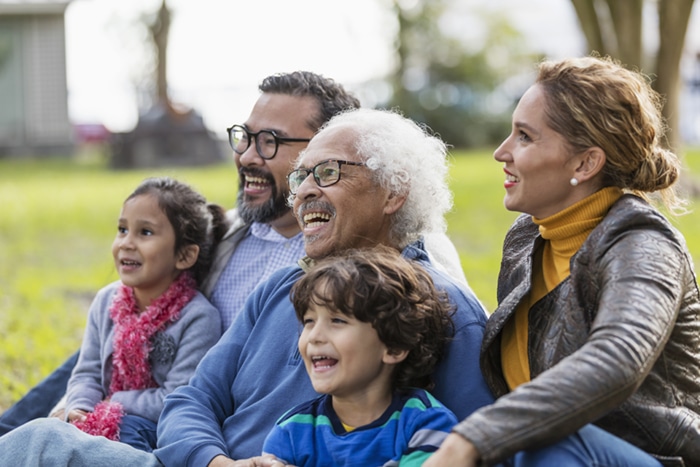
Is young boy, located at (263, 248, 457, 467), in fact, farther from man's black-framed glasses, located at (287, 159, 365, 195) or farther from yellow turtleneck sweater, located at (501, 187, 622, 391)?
man's black-framed glasses, located at (287, 159, 365, 195)

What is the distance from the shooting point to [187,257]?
4.44 meters

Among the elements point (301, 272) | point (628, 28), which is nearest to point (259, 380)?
point (301, 272)

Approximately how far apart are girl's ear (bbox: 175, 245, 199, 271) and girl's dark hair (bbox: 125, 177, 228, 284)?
20 millimetres

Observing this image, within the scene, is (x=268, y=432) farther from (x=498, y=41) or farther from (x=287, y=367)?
(x=498, y=41)

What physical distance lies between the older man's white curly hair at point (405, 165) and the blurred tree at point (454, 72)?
22.5 metres

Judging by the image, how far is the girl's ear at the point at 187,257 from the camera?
174 inches

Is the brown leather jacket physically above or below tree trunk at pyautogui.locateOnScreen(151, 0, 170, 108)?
below

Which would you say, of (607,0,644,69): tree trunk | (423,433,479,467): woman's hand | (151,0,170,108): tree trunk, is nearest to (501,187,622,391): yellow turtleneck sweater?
(423,433,479,467): woman's hand

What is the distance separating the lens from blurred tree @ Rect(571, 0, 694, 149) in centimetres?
1226

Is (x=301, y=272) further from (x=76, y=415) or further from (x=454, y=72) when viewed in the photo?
(x=454, y=72)

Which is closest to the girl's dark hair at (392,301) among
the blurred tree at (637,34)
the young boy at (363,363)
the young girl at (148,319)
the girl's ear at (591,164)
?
the young boy at (363,363)

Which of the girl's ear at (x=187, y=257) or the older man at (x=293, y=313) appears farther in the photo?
the girl's ear at (x=187, y=257)

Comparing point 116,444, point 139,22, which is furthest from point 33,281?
point 139,22

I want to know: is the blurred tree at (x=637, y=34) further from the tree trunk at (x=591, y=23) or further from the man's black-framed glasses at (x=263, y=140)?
the man's black-framed glasses at (x=263, y=140)
